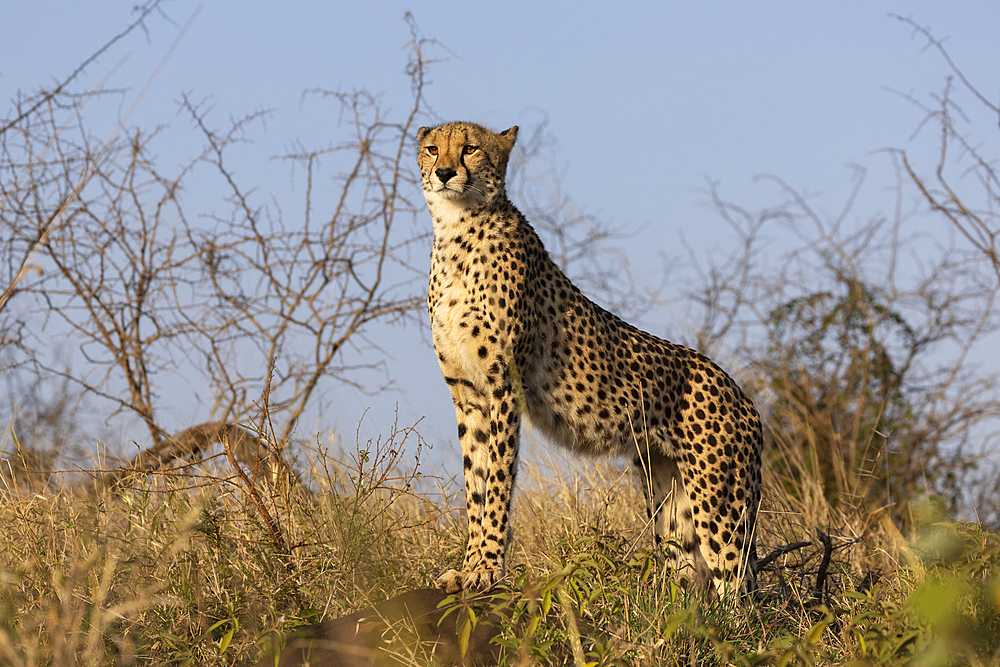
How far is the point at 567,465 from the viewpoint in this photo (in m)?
5.37

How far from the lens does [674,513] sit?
459 centimetres

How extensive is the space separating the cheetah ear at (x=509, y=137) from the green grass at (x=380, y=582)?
1.62 metres

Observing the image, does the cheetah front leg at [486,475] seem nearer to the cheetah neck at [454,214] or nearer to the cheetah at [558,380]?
the cheetah at [558,380]

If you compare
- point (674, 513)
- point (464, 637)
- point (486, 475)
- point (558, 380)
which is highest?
point (558, 380)

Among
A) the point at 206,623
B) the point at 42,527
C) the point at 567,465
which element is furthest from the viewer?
the point at 567,465

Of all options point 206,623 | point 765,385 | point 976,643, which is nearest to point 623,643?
point 976,643

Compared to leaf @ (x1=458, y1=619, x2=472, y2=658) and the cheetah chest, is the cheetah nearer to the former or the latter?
the cheetah chest

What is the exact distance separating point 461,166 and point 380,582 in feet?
6.10

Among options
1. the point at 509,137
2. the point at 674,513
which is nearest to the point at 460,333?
the point at 509,137

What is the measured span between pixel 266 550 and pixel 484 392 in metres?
1.14

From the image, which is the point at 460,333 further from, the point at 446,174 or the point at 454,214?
the point at 446,174

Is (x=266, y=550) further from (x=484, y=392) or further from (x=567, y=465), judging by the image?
(x=567, y=465)

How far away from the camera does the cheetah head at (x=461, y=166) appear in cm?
427

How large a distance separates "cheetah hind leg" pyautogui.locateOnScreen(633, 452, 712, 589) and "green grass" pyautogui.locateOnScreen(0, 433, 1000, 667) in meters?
0.20
